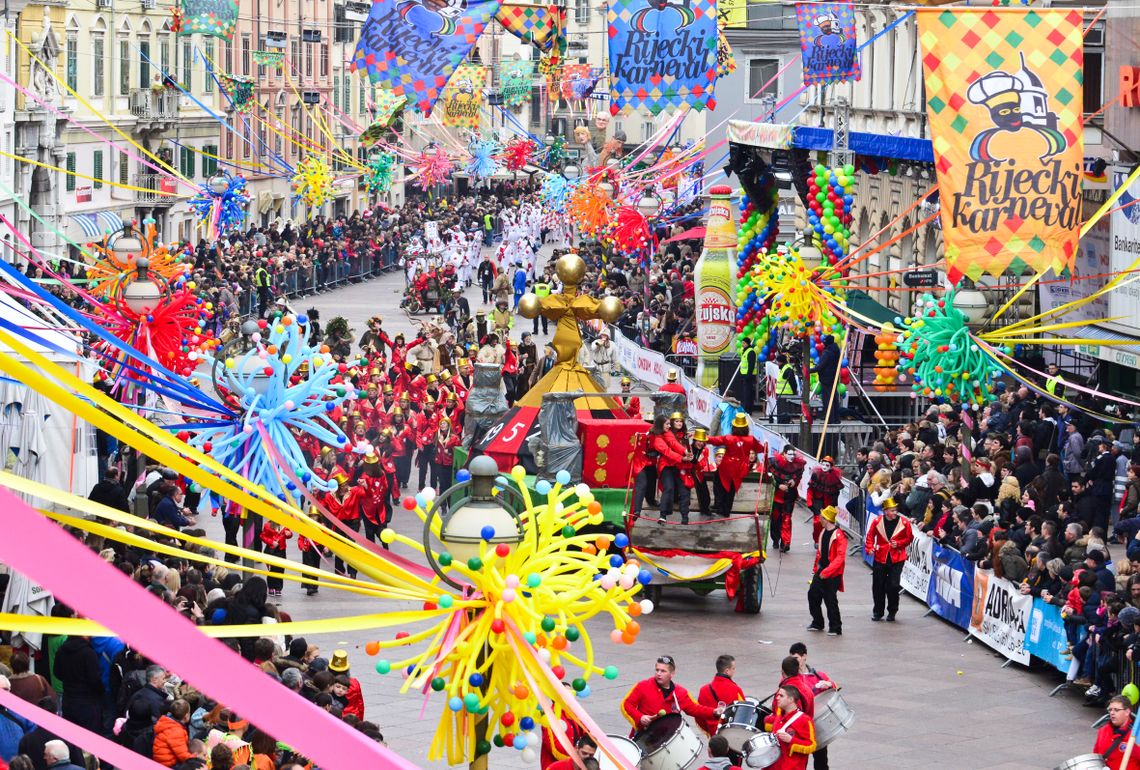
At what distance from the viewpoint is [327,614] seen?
64.1 feet

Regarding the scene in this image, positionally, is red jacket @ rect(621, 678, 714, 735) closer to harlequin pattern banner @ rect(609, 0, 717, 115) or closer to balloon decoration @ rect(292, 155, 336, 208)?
harlequin pattern banner @ rect(609, 0, 717, 115)

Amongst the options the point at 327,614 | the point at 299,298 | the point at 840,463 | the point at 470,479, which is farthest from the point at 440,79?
the point at 299,298

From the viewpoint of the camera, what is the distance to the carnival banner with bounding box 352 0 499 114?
85.3 ft

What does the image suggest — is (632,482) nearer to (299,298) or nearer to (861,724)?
(861,724)

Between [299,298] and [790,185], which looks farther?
[299,298]

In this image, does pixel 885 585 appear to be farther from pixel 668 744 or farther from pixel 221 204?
pixel 221 204

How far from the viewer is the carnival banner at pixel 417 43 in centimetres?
2600

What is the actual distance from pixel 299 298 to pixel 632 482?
110 ft

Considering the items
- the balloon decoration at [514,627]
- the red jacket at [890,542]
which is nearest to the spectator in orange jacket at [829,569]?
the red jacket at [890,542]

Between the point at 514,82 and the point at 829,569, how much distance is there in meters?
69.2

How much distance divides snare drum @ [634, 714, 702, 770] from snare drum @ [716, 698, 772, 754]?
0.29 m

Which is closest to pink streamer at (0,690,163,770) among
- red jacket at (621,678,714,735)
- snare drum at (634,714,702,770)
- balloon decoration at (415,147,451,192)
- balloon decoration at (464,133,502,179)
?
snare drum at (634,714,702,770)

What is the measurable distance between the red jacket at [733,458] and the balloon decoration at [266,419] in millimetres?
4005

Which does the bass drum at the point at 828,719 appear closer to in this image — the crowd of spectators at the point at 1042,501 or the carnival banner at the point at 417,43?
the crowd of spectators at the point at 1042,501
